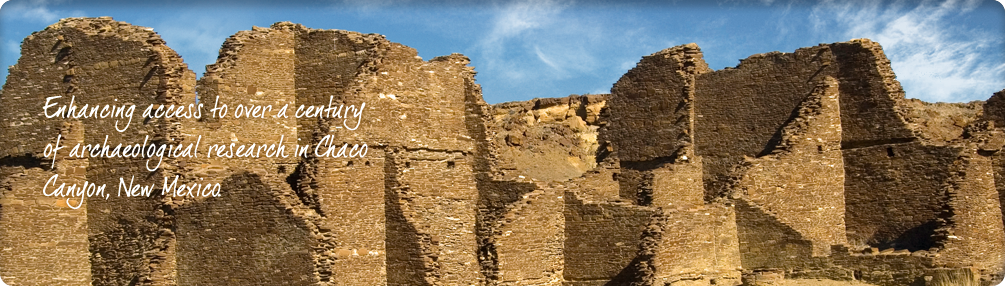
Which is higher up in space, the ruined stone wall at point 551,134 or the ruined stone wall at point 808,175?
the ruined stone wall at point 551,134

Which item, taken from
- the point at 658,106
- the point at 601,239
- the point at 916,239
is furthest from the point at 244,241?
the point at 916,239

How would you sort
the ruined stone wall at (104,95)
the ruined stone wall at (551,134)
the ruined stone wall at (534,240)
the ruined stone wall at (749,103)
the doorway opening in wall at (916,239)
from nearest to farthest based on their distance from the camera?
the ruined stone wall at (534,240), the ruined stone wall at (104,95), the doorway opening in wall at (916,239), the ruined stone wall at (749,103), the ruined stone wall at (551,134)

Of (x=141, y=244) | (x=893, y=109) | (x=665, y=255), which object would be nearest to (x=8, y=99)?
(x=141, y=244)

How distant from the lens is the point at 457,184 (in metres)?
38.0

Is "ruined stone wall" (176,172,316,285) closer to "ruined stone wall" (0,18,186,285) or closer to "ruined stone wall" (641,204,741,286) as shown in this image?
"ruined stone wall" (0,18,186,285)

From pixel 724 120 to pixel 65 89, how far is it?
15.8 metres

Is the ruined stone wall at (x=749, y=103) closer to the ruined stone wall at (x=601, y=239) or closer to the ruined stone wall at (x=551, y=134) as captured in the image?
the ruined stone wall at (x=601, y=239)

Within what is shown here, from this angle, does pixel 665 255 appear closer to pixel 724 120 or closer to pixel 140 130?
pixel 724 120

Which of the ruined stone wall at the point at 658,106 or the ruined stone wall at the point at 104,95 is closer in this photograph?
the ruined stone wall at the point at 104,95

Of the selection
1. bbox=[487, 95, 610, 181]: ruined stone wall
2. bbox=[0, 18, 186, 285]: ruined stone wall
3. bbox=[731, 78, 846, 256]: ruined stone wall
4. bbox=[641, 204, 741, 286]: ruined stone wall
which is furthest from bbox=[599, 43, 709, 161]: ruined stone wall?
bbox=[0, 18, 186, 285]: ruined stone wall

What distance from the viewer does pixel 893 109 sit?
128 feet

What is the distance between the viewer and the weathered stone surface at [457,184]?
35.8 meters

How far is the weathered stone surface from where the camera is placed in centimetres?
3581

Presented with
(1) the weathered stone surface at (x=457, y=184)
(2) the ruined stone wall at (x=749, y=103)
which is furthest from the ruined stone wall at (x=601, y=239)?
(2) the ruined stone wall at (x=749, y=103)
